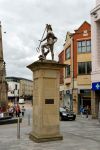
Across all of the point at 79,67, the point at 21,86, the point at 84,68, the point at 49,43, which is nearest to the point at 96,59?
the point at 84,68

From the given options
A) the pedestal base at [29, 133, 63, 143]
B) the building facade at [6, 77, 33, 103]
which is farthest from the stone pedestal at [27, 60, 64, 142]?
the building facade at [6, 77, 33, 103]

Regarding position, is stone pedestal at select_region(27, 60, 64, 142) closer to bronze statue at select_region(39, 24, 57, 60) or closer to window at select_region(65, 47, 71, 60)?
bronze statue at select_region(39, 24, 57, 60)

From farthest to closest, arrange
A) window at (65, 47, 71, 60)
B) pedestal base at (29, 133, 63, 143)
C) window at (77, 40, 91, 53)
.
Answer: window at (65, 47, 71, 60), window at (77, 40, 91, 53), pedestal base at (29, 133, 63, 143)

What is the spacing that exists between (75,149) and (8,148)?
2912mm

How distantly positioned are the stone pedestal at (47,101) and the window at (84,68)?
33.5 metres

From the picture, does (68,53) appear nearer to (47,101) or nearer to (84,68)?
(84,68)

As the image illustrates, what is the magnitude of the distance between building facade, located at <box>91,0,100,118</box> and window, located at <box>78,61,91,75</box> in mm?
11391

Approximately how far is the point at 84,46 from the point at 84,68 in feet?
10.2

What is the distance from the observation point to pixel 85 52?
51.9 meters

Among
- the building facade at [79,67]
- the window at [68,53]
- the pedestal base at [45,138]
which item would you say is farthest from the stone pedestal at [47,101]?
the window at [68,53]

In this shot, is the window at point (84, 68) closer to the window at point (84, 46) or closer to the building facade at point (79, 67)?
the building facade at point (79, 67)

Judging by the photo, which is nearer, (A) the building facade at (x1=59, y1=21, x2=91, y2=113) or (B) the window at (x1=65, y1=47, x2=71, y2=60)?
(A) the building facade at (x1=59, y1=21, x2=91, y2=113)

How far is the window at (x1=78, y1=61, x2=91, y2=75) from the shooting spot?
5156 cm

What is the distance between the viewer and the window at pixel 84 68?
51562mm
